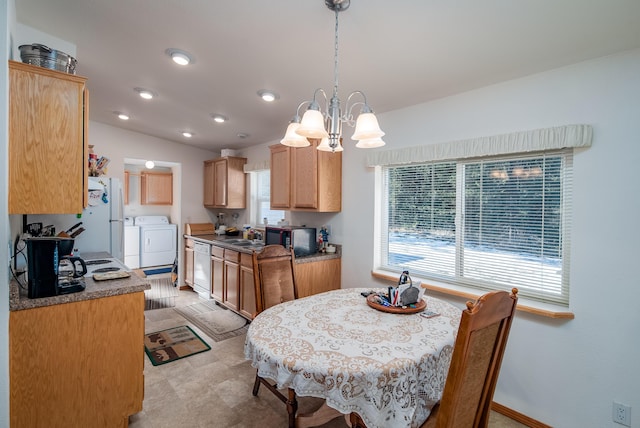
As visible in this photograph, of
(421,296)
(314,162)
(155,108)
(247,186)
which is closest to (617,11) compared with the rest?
(421,296)

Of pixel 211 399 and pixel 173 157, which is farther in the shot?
pixel 173 157

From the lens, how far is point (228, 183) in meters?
4.77

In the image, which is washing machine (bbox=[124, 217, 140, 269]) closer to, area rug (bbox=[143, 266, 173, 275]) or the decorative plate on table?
area rug (bbox=[143, 266, 173, 275])

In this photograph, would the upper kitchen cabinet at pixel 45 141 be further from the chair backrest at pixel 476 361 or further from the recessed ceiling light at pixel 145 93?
the chair backrest at pixel 476 361

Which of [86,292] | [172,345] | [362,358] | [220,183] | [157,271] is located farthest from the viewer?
[157,271]

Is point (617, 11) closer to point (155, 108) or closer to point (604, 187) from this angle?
point (604, 187)

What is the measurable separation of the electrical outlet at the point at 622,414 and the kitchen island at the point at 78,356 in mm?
2826

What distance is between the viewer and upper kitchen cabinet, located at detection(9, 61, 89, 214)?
1586 mm

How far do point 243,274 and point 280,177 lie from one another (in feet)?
4.06

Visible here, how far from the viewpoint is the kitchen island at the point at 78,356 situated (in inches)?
61.2

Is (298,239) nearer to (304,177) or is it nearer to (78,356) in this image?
(304,177)

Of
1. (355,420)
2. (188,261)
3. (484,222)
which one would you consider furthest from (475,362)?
(188,261)

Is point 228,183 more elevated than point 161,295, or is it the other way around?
point 228,183

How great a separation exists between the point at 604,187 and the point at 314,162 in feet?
7.51
